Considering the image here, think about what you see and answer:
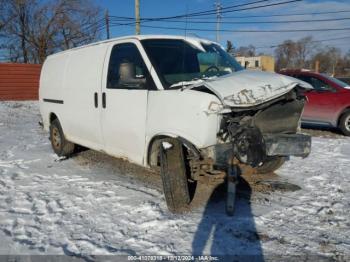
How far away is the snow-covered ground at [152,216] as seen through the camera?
342cm

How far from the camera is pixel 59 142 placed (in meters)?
7.21

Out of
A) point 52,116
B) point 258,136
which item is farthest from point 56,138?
point 258,136

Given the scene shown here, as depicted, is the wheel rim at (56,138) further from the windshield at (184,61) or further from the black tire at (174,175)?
the black tire at (174,175)

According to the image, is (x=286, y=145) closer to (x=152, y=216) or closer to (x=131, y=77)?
(x=152, y=216)

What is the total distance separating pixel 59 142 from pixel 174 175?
3890 millimetres

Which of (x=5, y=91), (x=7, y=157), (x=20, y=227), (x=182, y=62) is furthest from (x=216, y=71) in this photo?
(x=5, y=91)

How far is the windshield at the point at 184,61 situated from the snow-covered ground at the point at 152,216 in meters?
1.66

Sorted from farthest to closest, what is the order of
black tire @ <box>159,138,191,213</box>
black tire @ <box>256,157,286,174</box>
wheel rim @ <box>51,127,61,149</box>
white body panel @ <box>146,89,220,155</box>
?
wheel rim @ <box>51,127,61,149</box>
black tire @ <box>256,157,286,174</box>
black tire @ <box>159,138,191,213</box>
white body panel @ <box>146,89,220,155</box>

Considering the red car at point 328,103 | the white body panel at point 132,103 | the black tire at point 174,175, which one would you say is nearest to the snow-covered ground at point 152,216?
the black tire at point 174,175

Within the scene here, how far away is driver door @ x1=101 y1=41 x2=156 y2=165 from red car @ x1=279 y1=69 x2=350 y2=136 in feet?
21.3

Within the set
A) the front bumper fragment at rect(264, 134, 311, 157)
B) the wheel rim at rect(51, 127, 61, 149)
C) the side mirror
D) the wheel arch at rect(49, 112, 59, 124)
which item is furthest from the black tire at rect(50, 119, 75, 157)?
the front bumper fragment at rect(264, 134, 311, 157)

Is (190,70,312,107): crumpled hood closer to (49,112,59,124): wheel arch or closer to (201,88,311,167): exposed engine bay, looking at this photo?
(201,88,311,167): exposed engine bay

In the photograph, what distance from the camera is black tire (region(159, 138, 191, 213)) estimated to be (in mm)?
4125

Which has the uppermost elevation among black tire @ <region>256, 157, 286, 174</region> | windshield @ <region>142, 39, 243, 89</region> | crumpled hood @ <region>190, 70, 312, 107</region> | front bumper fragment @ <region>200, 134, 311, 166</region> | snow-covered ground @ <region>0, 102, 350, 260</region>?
windshield @ <region>142, 39, 243, 89</region>
